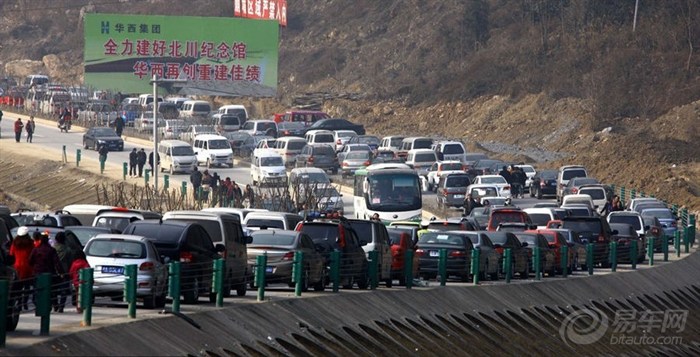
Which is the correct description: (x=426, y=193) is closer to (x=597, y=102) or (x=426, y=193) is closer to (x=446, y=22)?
(x=597, y=102)

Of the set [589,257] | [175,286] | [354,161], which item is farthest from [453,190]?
[175,286]

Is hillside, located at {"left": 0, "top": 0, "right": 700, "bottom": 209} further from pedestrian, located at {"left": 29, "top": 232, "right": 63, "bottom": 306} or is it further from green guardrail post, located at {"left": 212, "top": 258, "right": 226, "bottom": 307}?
pedestrian, located at {"left": 29, "top": 232, "right": 63, "bottom": 306}

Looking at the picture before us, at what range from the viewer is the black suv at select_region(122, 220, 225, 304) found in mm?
25345

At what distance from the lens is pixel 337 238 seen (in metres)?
31.5

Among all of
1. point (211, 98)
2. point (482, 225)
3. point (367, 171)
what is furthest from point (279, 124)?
point (482, 225)

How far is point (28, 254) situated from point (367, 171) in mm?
36359

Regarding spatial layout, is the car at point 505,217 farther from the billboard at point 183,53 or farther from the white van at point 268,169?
the billboard at point 183,53

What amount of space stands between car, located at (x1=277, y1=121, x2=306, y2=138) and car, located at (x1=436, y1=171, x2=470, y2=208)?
75.9ft

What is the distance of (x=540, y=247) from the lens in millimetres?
40281

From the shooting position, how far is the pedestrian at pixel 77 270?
21.9 meters

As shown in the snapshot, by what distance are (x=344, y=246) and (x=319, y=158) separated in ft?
143

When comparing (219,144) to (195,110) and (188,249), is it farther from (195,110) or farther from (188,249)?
(188,249)

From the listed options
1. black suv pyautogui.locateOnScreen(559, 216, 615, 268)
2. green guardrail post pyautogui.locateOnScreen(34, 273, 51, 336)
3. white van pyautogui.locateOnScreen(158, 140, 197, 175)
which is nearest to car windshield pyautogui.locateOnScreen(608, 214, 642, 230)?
black suv pyautogui.locateOnScreen(559, 216, 615, 268)

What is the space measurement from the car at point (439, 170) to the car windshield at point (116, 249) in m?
44.4
